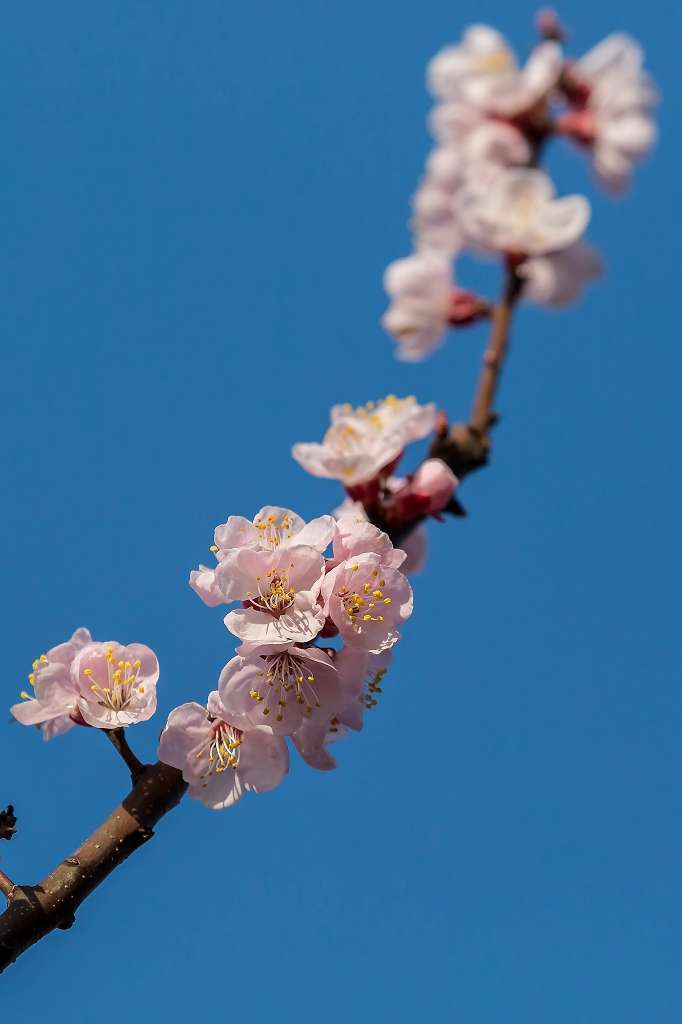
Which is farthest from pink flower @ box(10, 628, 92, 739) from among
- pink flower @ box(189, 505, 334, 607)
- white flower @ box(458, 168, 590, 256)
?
white flower @ box(458, 168, 590, 256)

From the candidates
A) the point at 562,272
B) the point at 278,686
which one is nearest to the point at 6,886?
the point at 278,686

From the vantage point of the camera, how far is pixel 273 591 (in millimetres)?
2814

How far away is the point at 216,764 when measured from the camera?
9.59 ft

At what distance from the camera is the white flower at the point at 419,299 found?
2.77 m

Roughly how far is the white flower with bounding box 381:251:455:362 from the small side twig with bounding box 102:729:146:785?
1.22 m

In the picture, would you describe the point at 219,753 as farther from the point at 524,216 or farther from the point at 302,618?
the point at 524,216

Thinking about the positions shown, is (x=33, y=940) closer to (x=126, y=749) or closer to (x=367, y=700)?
(x=126, y=749)

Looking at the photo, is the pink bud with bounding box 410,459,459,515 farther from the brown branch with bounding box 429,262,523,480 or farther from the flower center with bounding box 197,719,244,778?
the flower center with bounding box 197,719,244,778

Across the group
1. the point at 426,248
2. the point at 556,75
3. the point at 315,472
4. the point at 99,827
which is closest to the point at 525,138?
the point at 556,75

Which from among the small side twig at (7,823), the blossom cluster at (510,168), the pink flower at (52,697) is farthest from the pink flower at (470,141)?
the small side twig at (7,823)

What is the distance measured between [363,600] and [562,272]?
90cm

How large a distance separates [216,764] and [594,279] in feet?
4.91

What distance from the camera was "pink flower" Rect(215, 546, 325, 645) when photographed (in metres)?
2.74

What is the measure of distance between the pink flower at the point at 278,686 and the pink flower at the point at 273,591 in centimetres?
8
